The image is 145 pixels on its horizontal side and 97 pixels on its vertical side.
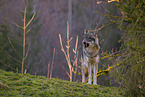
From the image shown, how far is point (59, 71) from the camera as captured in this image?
51.0ft

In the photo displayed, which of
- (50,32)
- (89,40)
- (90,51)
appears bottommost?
(90,51)

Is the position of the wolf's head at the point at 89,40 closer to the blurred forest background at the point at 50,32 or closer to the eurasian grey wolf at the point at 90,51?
the eurasian grey wolf at the point at 90,51

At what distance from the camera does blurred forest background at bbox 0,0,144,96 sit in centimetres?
1079

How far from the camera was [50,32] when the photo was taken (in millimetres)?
17766

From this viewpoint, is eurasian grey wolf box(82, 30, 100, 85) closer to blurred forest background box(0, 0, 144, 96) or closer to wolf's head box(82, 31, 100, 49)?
wolf's head box(82, 31, 100, 49)

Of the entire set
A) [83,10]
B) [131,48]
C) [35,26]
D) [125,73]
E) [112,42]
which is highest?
[83,10]

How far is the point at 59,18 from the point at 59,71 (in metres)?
5.50

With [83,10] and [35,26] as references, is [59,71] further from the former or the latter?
[83,10]

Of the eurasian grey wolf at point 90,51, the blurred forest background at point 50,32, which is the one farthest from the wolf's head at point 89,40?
the blurred forest background at point 50,32

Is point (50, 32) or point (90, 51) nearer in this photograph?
point (90, 51)

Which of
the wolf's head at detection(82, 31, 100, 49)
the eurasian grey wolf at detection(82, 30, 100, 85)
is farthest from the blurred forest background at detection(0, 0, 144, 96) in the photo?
the wolf's head at detection(82, 31, 100, 49)

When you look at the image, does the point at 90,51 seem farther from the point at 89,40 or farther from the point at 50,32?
the point at 50,32

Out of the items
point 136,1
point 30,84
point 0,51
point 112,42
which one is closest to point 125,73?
point 136,1

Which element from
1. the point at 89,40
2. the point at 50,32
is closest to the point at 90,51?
the point at 89,40
